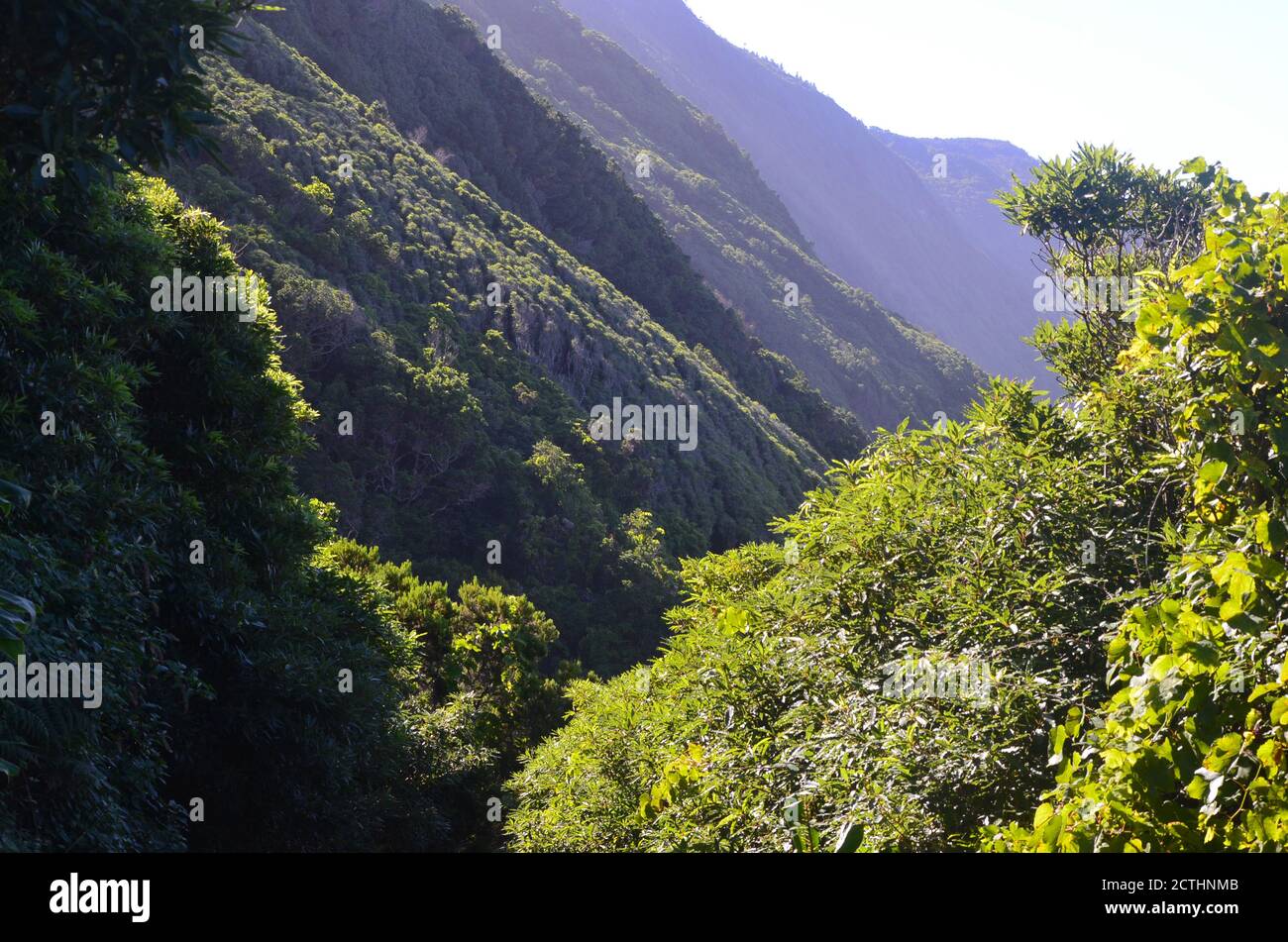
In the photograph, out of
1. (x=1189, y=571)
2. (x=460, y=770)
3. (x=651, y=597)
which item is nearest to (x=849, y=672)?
(x=1189, y=571)

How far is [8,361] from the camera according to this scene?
21.5ft

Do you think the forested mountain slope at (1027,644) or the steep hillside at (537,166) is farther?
the steep hillside at (537,166)

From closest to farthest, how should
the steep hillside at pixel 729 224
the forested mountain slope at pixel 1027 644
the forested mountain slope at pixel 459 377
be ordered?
the forested mountain slope at pixel 1027 644, the forested mountain slope at pixel 459 377, the steep hillside at pixel 729 224

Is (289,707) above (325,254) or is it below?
below

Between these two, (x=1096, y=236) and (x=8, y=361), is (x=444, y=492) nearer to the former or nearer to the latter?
(x=1096, y=236)

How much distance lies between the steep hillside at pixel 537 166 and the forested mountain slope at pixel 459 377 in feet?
31.1

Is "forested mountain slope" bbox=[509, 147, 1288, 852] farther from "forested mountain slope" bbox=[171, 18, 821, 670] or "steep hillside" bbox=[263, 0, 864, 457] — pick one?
"steep hillside" bbox=[263, 0, 864, 457]

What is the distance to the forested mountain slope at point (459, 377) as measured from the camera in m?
27.2

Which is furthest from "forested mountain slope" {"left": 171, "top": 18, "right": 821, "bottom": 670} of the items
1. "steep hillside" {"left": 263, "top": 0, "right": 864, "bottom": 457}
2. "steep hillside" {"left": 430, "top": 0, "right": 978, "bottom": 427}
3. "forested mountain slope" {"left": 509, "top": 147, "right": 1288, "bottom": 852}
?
"steep hillside" {"left": 430, "top": 0, "right": 978, "bottom": 427}

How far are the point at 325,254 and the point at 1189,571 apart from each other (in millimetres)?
32442

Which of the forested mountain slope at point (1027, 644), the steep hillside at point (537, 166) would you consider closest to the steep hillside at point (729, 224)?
the steep hillside at point (537, 166)

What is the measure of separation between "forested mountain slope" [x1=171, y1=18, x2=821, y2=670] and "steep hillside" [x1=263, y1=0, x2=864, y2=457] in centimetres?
949

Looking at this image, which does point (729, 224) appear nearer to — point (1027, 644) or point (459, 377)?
point (459, 377)

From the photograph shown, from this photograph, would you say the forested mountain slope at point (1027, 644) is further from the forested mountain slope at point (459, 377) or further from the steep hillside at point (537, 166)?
the steep hillside at point (537, 166)
